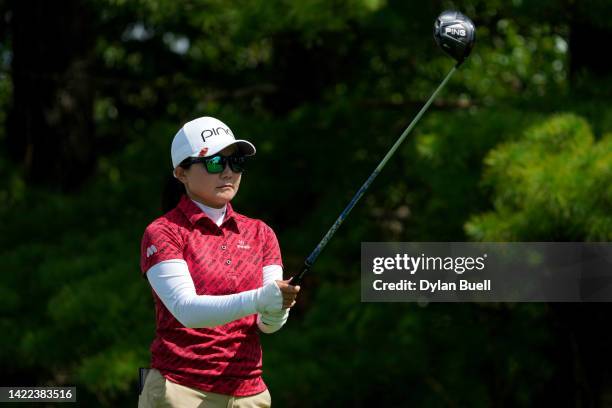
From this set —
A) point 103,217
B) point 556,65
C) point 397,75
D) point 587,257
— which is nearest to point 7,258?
point 103,217

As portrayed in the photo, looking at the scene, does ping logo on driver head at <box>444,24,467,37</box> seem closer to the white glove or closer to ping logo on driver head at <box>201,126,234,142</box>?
ping logo on driver head at <box>201,126,234,142</box>

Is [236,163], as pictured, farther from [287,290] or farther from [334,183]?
[334,183]

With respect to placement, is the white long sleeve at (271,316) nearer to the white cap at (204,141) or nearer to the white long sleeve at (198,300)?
the white long sleeve at (198,300)

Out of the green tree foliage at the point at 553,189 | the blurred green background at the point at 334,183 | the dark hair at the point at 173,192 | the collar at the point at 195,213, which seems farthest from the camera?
the blurred green background at the point at 334,183

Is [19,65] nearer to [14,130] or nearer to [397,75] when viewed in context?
[14,130]

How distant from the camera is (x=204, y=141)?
2.71 metres

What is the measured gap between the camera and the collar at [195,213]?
8.75ft

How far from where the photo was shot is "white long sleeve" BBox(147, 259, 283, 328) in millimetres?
2445

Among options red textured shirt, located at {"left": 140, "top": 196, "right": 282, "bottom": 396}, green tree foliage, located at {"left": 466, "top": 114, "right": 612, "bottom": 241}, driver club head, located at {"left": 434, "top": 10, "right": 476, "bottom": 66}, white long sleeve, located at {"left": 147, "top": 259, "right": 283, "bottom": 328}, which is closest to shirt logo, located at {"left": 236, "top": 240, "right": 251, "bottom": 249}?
red textured shirt, located at {"left": 140, "top": 196, "right": 282, "bottom": 396}
